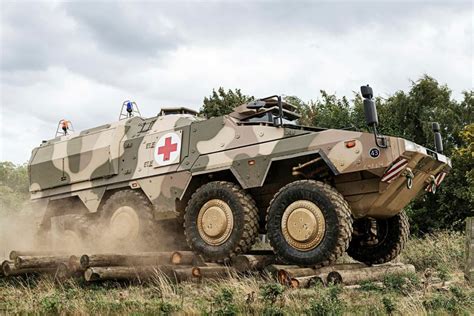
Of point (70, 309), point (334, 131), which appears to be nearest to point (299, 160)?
point (334, 131)

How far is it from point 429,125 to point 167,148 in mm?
16697

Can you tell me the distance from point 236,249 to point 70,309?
3.47 m

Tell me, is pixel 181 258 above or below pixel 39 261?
below

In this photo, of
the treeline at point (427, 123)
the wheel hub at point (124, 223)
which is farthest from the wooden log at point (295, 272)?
the treeline at point (427, 123)

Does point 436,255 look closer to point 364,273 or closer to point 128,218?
point 364,273

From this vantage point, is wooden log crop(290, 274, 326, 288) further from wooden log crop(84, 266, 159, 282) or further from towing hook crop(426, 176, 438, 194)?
towing hook crop(426, 176, 438, 194)

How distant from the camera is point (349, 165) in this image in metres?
9.74

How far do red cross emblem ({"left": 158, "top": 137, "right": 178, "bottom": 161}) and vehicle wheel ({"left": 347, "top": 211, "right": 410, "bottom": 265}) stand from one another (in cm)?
394

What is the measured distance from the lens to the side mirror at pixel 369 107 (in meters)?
9.16

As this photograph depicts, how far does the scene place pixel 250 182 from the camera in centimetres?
1084

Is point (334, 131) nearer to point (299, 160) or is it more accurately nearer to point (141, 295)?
point (299, 160)

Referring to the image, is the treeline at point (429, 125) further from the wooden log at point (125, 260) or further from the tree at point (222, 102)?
the wooden log at point (125, 260)

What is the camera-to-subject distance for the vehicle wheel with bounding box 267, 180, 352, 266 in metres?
9.53

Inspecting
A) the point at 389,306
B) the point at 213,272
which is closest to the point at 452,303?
the point at 389,306
